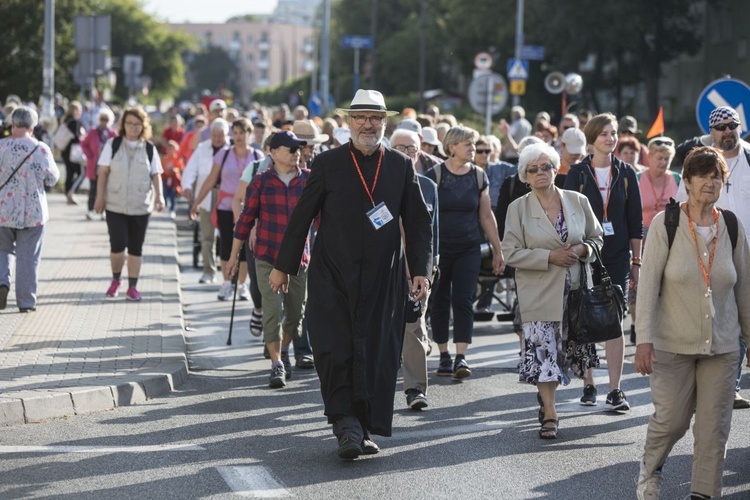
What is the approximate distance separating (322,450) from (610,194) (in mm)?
2971

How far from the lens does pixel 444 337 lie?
11117 mm

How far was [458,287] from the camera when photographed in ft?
36.2

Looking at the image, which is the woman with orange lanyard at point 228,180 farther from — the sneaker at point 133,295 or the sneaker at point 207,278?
the sneaker at point 207,278

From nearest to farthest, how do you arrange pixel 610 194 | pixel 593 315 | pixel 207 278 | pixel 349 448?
pixel 349 448 → pixel 593 315 → pixel 610 194 → pixel 207 278

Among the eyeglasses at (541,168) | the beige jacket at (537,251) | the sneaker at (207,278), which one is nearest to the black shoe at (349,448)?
the beige jacket at (537,251)

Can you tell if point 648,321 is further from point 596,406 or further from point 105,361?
point 105,361

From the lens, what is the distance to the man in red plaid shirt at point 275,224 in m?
10.6

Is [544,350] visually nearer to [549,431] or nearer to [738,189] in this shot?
[549,431]

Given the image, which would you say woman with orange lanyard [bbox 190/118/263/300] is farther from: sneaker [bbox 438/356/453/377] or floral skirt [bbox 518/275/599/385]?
floral skirt [bbox 518/275/599/385]

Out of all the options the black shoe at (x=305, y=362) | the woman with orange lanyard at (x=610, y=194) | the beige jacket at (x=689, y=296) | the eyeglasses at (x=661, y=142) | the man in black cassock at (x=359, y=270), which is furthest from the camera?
the eyeglasses at (x=661, y=142)

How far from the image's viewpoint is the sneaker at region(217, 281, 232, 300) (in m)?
15.6

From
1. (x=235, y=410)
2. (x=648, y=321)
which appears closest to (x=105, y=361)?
(x=235, y=410)

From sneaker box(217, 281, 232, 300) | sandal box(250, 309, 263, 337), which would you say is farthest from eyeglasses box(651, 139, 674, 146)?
sneaker box(217, 281, 232, 300)

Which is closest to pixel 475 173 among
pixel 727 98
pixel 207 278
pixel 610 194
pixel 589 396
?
pixel 610 194
